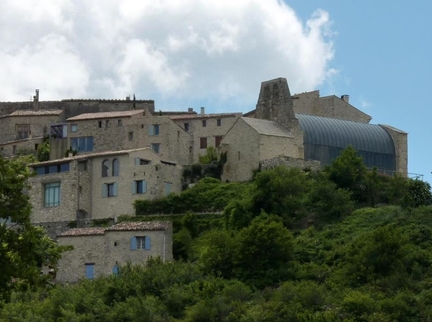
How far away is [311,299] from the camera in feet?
184

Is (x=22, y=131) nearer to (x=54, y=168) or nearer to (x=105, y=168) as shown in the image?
(x=54, y=168)

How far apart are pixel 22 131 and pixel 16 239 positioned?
218ft

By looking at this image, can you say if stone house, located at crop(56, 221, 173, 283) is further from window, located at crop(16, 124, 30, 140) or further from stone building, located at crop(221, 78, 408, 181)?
window, located at crop(16, 124, 30, 140)

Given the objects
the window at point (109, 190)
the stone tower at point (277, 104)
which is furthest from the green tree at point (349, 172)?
the window at point (109, 190)

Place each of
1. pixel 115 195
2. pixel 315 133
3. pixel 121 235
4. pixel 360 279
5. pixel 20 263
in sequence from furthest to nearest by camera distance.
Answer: pixel 315 133, pixel 115 195, pixel 121 235, pixel 360 279, pixel 20 263

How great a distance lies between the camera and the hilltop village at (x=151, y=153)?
224 ft

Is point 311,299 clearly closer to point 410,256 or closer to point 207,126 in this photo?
point 410,256

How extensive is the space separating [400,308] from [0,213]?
32975 millimetres

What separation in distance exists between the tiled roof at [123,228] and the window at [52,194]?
4.57 meters

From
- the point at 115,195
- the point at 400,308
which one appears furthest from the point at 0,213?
the point at 115,195

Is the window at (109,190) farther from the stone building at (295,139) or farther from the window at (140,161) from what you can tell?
the stone building at (295,139)

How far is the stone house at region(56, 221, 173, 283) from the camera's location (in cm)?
6688

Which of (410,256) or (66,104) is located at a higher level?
(66,104)

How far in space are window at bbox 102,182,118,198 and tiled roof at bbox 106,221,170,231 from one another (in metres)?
4.74
